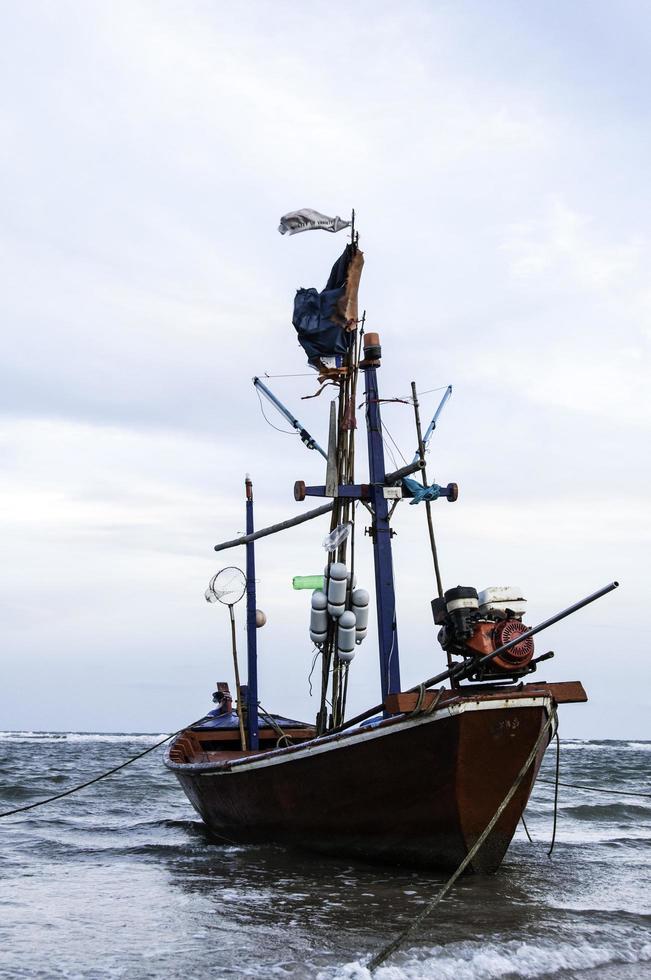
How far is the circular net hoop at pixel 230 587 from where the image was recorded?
16.8 m

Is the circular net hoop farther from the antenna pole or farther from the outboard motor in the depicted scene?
the outboard motor

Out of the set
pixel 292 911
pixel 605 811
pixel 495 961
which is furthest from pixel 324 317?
pixel 605 811

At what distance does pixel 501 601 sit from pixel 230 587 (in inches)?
273

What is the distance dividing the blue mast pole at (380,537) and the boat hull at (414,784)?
8.82 ft

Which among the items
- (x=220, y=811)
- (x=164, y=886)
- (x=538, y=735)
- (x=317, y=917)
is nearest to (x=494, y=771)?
(x=538, y=735)

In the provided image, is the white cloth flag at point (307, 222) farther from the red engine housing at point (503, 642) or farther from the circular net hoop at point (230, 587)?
the red engine housing at point (503, 642)

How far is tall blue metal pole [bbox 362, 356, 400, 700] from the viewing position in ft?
48.2

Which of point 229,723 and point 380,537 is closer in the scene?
point 380,537

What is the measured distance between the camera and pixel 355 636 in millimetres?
14930

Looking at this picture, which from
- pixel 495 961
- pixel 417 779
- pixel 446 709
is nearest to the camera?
pixel 495 961

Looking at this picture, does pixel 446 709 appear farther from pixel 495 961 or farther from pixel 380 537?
pixel 380 537

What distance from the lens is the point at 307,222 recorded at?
17.3 m

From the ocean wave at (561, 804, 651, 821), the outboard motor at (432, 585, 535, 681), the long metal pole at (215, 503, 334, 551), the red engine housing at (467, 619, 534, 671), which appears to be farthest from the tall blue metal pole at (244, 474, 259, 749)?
the ocean wave at (561, 804, 651, 821)

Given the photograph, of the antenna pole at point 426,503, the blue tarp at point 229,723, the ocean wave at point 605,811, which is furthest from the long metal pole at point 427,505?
the ocean wave at point 605,811
